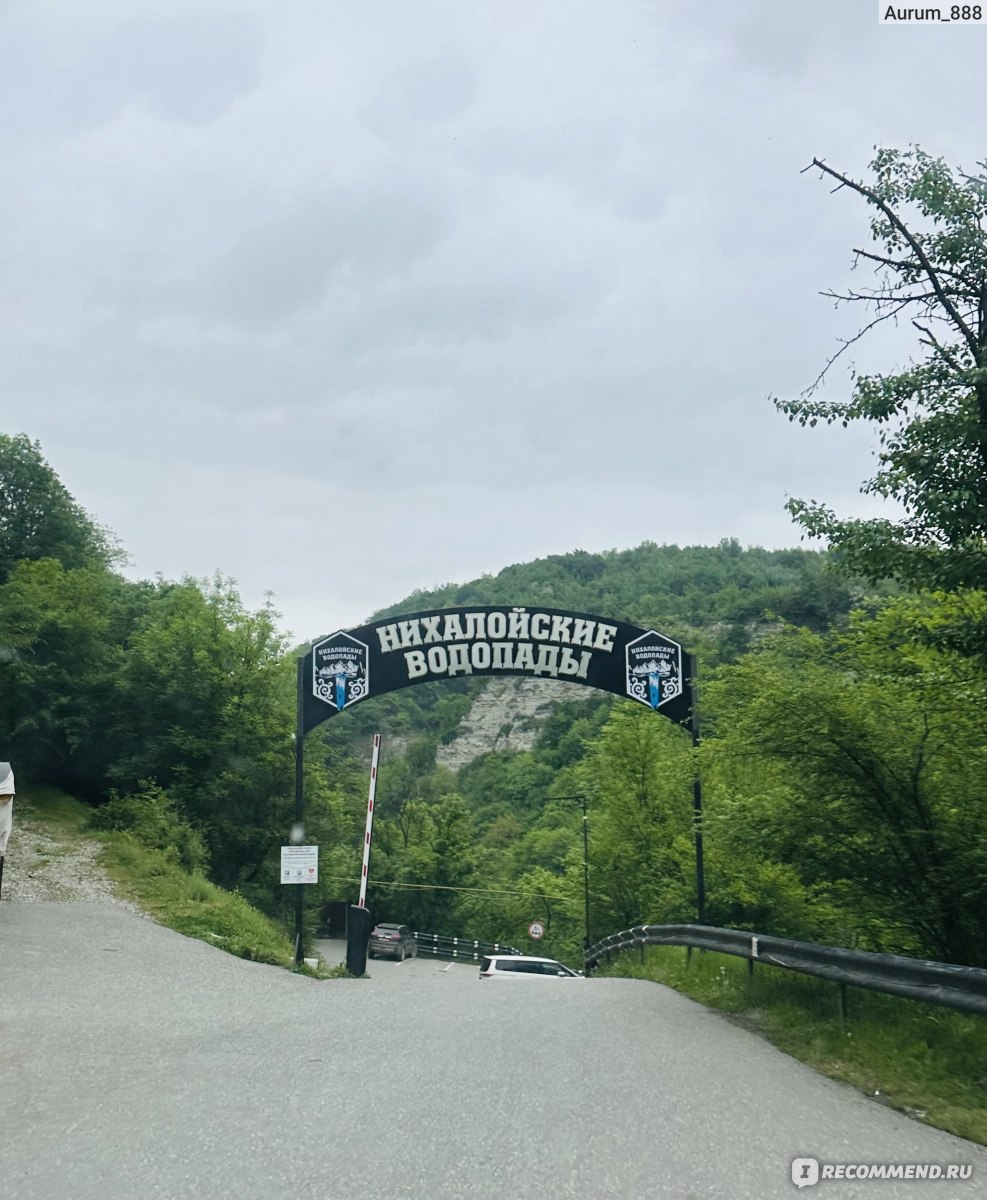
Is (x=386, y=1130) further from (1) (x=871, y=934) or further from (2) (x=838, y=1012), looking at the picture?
(1) (x=871, y=934)

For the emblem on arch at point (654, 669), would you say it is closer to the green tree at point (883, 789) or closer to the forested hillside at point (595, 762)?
the forested hillside at point (595, 762)

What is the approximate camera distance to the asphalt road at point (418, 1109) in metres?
5.45

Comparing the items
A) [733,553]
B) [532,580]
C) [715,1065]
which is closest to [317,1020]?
[715,1065]

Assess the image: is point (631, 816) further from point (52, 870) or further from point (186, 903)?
point (52, 870)

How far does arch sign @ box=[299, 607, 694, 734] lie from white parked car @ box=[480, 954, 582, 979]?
6.19 meters

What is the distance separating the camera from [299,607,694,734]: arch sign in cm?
2328

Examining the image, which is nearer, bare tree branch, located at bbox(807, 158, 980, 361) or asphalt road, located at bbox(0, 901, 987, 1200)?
asphalt road, located at bbox(0, 901, 987, 1200)

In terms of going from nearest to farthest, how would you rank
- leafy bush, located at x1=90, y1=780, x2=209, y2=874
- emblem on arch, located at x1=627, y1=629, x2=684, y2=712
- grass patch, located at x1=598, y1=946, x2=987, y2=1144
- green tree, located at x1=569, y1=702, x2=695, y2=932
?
grass patch, located at x1=598, y1=946, x2=987, y2=1144
emblem on arch, located at x1=627, y1=629, x2=684, y2=712
leafy bush, located at x1=90, y1=780, x2=209, y2=874
green tree, located at x1=569, y1=702, x2=695, y2=932

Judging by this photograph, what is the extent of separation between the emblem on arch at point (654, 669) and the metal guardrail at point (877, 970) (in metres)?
8.13

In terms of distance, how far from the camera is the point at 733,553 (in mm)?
157125

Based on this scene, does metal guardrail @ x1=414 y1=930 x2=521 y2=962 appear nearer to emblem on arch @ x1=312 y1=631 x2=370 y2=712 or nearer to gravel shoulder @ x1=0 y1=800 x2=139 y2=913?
gravel shoulder @ x1=0 y1=800 x2=139 y2=913

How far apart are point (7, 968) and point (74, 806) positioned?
21866 mm

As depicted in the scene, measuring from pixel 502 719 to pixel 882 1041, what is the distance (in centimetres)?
16027

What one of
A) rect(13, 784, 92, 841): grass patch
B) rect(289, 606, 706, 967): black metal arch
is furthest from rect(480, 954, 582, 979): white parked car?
rect(13, 784, 92, 841): grass patch
